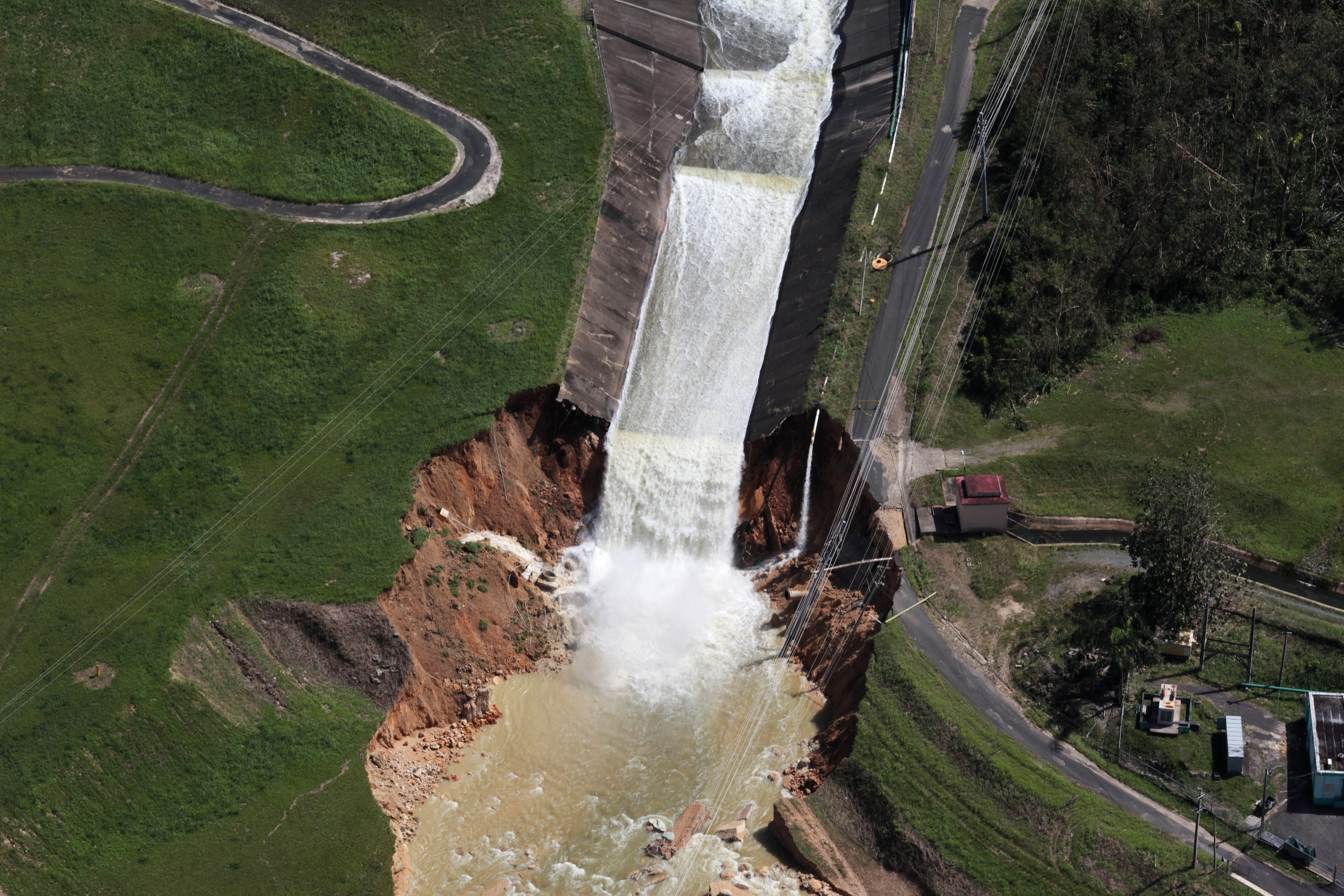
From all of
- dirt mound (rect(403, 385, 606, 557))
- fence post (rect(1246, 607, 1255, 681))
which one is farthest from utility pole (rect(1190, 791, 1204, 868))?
dirt mound (rect(403, 385, 606, 557))

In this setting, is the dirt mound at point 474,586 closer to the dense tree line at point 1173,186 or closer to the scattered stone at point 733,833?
the scattered stone at point 733,833

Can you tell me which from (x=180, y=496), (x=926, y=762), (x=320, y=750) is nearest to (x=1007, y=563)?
(x=926, y=762)

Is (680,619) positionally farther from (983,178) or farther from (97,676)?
(983,178)

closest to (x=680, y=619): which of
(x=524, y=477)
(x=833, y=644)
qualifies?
(x=833, y=644)

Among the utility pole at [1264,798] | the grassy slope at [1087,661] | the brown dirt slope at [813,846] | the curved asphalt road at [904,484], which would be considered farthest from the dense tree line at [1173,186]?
the brown dirt slope at [813,846]

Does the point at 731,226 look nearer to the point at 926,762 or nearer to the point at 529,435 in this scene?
the point at 529,435

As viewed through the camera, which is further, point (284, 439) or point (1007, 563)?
point (284, 439)
